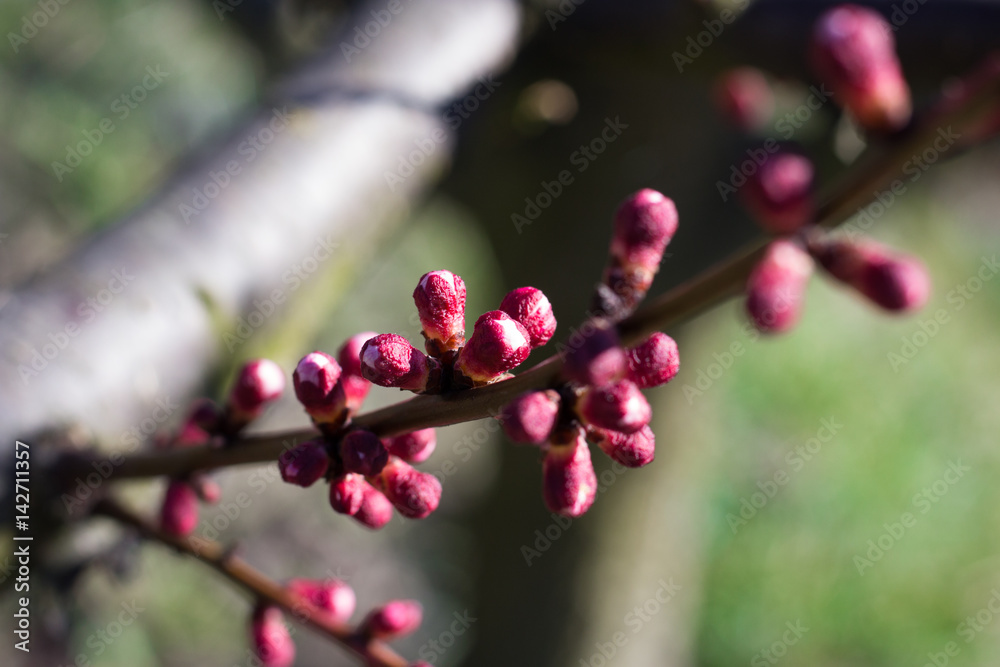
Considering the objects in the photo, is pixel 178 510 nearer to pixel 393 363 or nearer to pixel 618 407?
pixel 393 363

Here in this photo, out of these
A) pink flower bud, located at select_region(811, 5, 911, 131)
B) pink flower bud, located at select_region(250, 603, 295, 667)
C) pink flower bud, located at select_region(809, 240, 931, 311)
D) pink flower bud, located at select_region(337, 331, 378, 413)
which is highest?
pink flower bud, located at select_region(811, 5, 911, 131)

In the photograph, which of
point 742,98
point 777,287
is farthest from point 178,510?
point 742,98

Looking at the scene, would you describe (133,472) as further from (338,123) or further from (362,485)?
(338,123)

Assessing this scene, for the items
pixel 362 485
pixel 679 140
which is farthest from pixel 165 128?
pixel 362 485

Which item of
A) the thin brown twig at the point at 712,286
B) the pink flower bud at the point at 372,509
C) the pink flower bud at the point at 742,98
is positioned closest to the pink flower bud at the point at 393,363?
the thin brown twig at the point at 712,286

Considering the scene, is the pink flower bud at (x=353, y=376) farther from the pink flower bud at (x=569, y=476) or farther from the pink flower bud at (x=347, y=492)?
the pink flower bud at (x=569, y=476)

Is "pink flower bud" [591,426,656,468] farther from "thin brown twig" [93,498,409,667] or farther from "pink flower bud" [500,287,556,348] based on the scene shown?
"thin brown twig" [93,498,409,667]

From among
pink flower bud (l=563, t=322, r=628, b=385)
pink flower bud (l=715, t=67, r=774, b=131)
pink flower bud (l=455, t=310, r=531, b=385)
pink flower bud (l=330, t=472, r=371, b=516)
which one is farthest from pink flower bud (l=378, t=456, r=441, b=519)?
pink flower bud (l=715, t=67, r=774, b=131)
